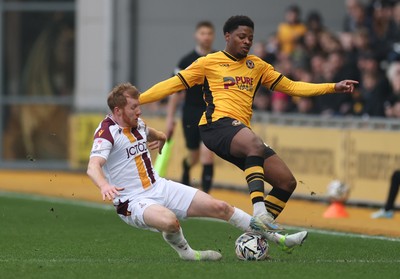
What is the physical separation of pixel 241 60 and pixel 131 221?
83.5 inches

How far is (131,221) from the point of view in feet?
33.8

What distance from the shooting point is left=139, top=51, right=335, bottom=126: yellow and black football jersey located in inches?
447

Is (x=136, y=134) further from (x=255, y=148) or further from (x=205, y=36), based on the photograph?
(x=205, y=36)

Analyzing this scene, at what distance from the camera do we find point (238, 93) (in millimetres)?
11367

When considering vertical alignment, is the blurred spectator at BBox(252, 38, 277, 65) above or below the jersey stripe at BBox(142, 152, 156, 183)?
below

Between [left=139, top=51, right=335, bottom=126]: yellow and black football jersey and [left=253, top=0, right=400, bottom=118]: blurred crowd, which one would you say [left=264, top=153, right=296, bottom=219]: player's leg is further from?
[left=253, top=0, right=400, bottom=118]: blurred crowd

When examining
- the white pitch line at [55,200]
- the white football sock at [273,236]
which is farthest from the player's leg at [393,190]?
the white football sock at [273,236]

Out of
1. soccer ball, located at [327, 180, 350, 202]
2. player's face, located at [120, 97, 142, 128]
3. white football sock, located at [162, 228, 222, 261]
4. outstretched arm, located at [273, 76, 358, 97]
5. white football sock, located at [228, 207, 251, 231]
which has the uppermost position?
outstretched arm, located at [273, 76, 358, 97]

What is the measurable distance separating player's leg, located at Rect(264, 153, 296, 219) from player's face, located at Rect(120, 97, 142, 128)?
58.3 inches

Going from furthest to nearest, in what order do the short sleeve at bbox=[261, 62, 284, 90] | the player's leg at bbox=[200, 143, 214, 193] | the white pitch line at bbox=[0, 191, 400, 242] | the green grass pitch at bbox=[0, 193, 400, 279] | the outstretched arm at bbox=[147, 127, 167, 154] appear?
1. the player's leg at bbox=[200, 143, 214, 193]
2. the white pitch line at bbox=[0, 191, 400, 242]
3. the short sleeve at bbox=[261, 62, 284, 90]
4. the outstretched arm at bbox=[147, 127, 167, 154]
5. the green grass pitch at bbox=[0, 193, 400, 279]

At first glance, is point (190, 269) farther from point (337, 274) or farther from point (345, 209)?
point (345, 209)

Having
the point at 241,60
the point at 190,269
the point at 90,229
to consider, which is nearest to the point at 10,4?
the point at 90,229

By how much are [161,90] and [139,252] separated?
5.42 ft

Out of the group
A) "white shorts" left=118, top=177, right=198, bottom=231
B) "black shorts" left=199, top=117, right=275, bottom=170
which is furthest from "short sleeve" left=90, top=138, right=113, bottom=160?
"black shorts" left=199, top=117, right=275, bottom=170
